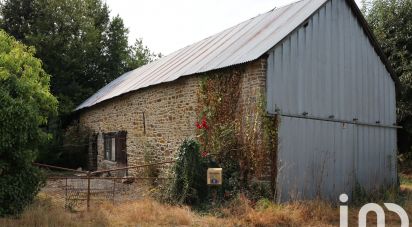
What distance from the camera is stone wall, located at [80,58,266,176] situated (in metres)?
10.7

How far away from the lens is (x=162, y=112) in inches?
560

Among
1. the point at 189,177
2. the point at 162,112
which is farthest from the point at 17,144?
the point at 162,112

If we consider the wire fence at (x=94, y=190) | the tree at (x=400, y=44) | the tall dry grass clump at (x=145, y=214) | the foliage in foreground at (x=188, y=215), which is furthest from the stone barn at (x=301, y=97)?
the tree at (x=400, y=44)

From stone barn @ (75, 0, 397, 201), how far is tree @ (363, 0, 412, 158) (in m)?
6.11

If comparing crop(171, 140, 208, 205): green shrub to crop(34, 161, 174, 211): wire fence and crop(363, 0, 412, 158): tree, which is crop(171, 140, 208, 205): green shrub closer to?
crop(34, 161, 174, 211): wire fence

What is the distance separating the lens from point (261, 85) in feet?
33.8

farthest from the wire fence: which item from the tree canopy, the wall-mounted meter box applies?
the tree canopy

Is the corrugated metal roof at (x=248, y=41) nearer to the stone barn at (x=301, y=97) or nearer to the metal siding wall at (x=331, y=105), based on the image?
the stone barn at (x=301, y=97)

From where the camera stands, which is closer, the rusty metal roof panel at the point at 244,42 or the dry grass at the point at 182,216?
the dry grass at the point at 182,216

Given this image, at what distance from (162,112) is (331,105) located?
5420mm

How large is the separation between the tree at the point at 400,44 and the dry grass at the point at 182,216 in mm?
10997

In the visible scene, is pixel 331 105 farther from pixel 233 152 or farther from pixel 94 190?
pixel 94 190

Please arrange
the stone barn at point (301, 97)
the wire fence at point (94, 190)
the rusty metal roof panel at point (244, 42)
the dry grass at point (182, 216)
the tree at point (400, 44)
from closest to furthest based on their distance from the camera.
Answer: the dry grass at point (182, 216) → the wire fence at point (94, 190) → the stone barn at point (301, 97) → the rusty metal roof panel at point (244, 42) → the tree at point (400, 44)

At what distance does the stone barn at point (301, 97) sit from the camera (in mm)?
10406
